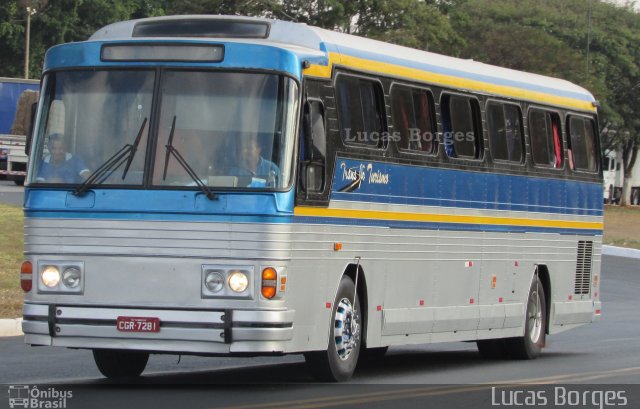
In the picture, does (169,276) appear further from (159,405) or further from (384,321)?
(384,321)

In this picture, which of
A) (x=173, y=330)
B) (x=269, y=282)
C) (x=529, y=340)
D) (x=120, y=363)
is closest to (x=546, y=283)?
(x=529, y=340)

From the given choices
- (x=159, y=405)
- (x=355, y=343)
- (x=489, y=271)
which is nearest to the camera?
(x=159, y=405)

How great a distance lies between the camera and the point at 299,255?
12117 millimetres

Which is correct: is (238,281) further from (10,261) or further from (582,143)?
(10,261)

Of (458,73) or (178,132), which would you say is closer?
(178,132)

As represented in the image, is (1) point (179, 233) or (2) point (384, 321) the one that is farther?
(2) point (384, 321)

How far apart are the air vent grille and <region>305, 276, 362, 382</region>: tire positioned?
6.31 metres

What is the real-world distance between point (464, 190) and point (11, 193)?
96.8 feet

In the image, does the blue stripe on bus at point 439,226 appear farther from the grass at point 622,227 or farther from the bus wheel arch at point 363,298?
the grass at point 622,227

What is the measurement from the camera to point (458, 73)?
15859 millimetres

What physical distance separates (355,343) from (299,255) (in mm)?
1515

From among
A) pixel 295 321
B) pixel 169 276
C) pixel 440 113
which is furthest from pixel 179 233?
pixel 440 113

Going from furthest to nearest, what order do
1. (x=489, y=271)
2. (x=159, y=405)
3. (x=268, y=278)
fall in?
(x=489, y=271) → (x=268, y=278) → (x=159, y=405)

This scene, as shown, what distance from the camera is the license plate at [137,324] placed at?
38.0ft
